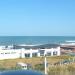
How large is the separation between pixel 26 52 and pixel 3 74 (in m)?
18.5

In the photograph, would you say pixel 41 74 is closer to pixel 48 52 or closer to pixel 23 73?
pixel 23 73

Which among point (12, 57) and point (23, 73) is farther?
point (12, 57)

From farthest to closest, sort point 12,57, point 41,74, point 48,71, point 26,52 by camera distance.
Result: point 26,52 → point 12,57 → point 48,71 → point 41,74

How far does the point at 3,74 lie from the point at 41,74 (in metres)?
2.16

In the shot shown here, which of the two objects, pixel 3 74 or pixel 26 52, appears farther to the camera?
pixel 26 52

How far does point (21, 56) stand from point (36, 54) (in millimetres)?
2884

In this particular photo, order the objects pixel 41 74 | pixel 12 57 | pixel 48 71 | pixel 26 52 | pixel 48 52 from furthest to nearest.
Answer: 1. pixel 48 52
2. pixel 26 52
3. pixel 12 57
4. pixel 48 71
5. pixel 41 74

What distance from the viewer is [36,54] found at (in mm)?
35594

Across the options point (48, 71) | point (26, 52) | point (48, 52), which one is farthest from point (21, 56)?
point (48, 71)

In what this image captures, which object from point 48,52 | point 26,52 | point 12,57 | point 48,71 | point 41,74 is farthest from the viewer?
point 48,52

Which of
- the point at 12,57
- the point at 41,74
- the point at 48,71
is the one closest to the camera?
the point at 41,74

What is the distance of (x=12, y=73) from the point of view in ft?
54.4

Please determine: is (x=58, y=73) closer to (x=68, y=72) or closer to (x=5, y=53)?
(x=68, y=72)

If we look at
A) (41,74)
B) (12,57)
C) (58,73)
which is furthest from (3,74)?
(12,57)
